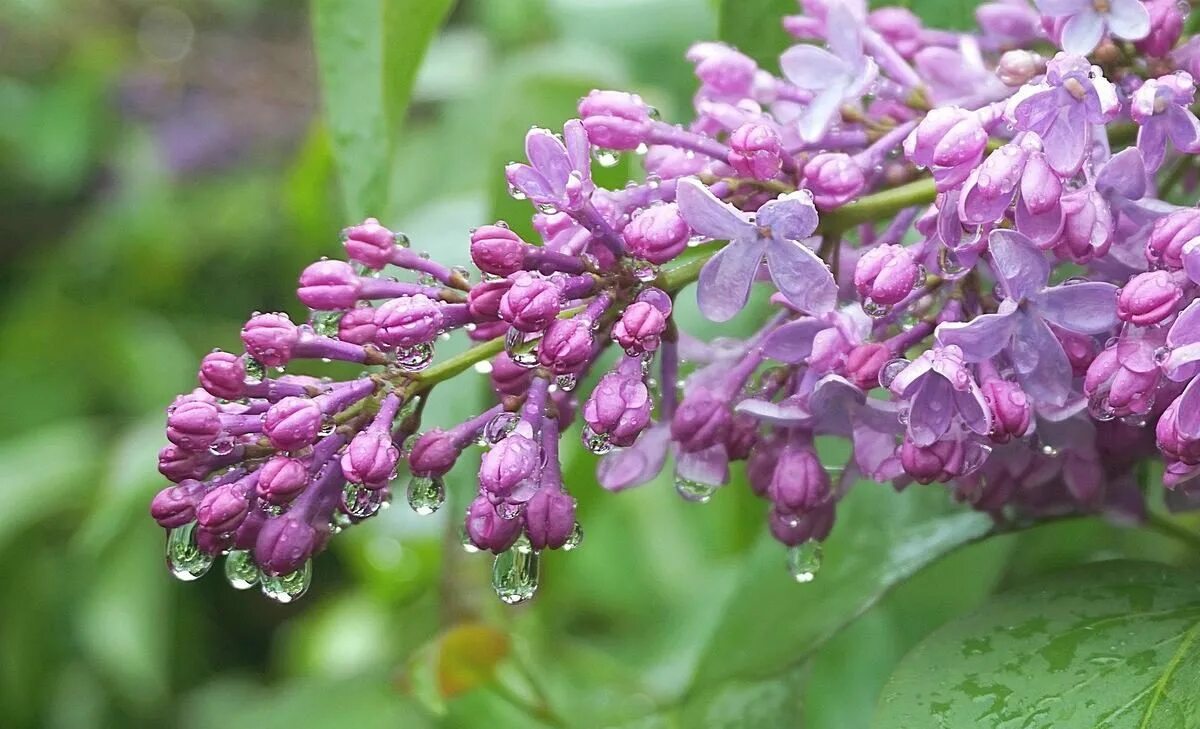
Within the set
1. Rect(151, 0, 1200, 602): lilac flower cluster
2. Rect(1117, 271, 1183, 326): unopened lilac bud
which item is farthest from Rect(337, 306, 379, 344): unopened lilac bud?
Rect(1117, 271, 1183, 326): unopened lilac bud

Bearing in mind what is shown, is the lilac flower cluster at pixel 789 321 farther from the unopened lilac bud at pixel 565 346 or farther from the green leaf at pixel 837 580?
the green leaf at pixel 837 580

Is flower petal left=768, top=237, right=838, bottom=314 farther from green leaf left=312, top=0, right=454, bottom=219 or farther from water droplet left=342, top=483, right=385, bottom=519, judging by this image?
green leaf left=312, top=0, right=454, bottom=219

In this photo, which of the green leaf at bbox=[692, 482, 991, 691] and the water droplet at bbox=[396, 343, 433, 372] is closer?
the water droplet at bbox=[396, 343, 433, 372]

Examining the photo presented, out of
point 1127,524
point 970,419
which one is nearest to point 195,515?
point 970,419

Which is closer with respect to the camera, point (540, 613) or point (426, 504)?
point (426, 504)

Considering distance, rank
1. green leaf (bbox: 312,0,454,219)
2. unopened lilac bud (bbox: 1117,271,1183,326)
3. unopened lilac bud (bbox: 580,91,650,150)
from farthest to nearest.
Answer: green leaf (bbox: 312,0,454,219) < unopened lilac bud (bbox: 580,91,650,150) < unopened lilac bud (bbox: 1117,271,1183,326)

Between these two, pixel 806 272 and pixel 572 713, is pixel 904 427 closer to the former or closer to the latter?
pixel 806 272
